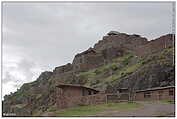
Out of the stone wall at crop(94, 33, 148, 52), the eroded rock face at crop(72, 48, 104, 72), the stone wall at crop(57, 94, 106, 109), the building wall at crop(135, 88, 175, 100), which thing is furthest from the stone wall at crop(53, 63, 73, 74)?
the stone wall at crop(57, 94, 106, 109)

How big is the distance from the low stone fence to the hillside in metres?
4.10

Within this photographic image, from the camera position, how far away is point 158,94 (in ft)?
98.4

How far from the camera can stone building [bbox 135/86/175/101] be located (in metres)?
28.3

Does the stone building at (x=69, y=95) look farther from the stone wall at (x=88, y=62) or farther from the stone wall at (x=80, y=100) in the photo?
the stone wall at (x=88, y=62)

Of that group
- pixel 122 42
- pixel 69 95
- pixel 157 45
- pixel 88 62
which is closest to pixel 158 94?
pixel 69 95

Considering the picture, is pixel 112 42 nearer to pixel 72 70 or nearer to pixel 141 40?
pixel 141 40

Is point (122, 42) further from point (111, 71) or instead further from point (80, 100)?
point (80, 100)

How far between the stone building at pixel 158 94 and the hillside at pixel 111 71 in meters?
2.21

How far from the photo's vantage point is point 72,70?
63.1 metres

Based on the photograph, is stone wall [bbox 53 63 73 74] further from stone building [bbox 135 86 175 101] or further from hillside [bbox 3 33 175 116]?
stone building [bbox 135 86 175 101]

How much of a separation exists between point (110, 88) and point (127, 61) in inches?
712

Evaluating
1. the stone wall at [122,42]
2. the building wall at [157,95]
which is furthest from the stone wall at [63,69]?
the building wall at [157,95]

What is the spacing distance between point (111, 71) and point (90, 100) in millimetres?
23145

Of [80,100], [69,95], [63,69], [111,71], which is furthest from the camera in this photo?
[63,69]
